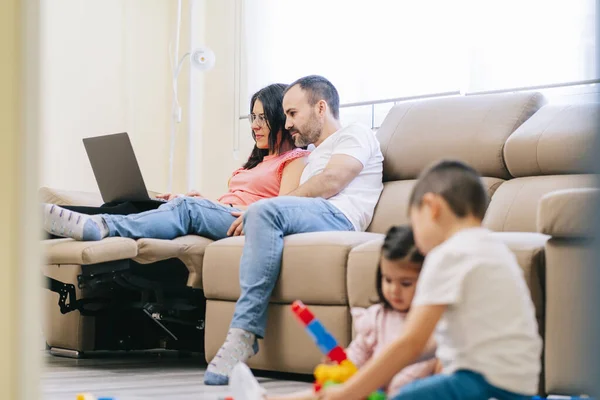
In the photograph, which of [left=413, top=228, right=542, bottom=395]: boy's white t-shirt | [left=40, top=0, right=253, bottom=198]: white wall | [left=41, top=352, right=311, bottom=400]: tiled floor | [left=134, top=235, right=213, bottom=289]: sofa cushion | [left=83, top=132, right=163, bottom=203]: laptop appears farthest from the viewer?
[left=40, top=0, right=253, bottom=198]: white wall

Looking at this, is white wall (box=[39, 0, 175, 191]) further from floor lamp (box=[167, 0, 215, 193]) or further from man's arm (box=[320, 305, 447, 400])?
man's arm (box=[320, 305, 447, 400])

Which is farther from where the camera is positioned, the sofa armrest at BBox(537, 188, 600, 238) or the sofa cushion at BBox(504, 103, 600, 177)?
the sofa cushion at BBox(504, 103, 600, 177)

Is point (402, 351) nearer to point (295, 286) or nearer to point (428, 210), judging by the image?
point (428, 210)

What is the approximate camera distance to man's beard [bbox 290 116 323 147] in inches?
104

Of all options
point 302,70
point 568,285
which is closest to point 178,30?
point 302,70

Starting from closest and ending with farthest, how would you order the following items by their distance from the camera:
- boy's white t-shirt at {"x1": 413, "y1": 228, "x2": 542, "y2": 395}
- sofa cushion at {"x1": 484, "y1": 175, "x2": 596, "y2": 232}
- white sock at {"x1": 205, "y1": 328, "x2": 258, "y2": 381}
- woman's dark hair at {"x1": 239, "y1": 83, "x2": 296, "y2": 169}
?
1. boy's white t-shirt at {"x1": 413, "y1": 228, "x2": 542, "y2": 395}
2. white sock at {"x1": 205, "y1": 328, "x2": 258, "y2": 381}
3. sofa cushion at {"x1": 484, "y1": 175, "x2": 596, "y2": 232}
4. woman's dark hair at {"x1": 239, "y1": 83, "x2": 296, "y2": 169}

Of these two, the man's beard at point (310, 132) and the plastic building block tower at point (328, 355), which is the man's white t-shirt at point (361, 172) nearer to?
the man's beard at point (310, 132)

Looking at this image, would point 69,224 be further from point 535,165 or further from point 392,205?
point 535,165

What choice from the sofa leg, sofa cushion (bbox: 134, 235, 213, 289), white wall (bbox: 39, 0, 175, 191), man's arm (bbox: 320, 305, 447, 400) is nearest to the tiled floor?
the sofa leg

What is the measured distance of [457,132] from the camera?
103 inches

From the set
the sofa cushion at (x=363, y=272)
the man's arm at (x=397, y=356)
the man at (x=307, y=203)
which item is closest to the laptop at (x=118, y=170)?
the man at (x=307, y=203)

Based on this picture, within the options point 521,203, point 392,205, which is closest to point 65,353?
point 392,205

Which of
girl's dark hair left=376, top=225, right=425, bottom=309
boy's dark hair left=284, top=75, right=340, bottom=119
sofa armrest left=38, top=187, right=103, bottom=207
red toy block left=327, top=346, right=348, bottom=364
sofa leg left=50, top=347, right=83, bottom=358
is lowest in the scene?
sofa leg left=50, top=347, right=83, bottom=358

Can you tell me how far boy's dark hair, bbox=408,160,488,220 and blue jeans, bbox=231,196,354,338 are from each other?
1027mm
